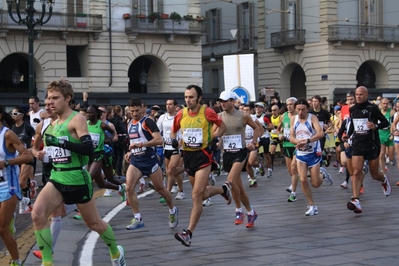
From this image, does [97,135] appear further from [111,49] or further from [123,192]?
[111,49]

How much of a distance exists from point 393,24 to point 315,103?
35.0m

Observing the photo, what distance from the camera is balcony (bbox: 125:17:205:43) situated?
1690 inches

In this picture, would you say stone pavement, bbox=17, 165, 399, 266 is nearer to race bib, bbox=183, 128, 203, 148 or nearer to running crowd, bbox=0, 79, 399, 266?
running crowd, bbox=0, 79, 399, 266

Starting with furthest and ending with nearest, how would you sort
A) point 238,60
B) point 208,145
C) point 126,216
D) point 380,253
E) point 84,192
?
1. point 238,60
2. point 126,216
3. point 208,145
4. point 380,253
5. point 84,192

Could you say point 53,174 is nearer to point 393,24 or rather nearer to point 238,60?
point 238,60

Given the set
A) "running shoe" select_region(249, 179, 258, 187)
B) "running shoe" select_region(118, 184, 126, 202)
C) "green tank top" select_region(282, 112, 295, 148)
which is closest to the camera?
"running shoe" select_region(118, 184, 126, 202)

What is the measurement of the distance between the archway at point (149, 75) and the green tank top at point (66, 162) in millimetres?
37158

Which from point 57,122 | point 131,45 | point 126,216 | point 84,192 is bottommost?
point 126,216

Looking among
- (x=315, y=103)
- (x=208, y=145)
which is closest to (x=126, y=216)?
A: (x=208, y=145)

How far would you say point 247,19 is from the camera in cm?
5434

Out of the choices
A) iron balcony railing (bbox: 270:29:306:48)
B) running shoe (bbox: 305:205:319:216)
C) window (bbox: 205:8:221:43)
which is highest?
window (bbox: 205:8:221:43)

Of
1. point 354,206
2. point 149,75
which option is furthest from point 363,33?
point 354,206

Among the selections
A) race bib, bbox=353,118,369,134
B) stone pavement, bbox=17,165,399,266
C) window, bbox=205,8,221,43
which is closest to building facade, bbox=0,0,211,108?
window, bbox=205,8,221,43

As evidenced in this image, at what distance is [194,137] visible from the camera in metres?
10.5
